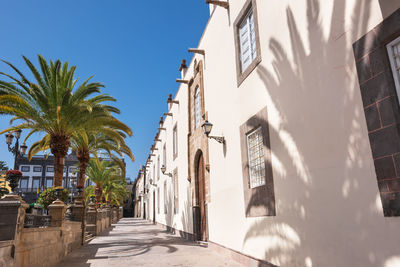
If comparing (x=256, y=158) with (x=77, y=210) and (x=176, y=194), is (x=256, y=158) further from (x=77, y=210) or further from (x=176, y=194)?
(x=176, y=194)

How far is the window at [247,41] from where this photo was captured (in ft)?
24.3

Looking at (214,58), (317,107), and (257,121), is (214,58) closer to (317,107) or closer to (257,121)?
(257,121)

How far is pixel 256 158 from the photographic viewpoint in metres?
7.33

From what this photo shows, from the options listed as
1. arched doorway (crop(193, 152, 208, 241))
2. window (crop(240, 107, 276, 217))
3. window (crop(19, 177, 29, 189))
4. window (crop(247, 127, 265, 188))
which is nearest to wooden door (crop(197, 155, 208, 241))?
arched doorway (crop(193, 152, 208, 241))

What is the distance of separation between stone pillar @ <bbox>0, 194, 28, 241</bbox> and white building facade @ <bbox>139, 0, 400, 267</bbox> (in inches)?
Answer: 194

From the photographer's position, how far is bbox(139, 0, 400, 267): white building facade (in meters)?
3.77

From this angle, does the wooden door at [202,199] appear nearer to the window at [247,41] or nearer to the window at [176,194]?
the window at [176,194]

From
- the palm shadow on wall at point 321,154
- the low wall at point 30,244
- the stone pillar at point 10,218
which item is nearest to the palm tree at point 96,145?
the low wall at point 30,244

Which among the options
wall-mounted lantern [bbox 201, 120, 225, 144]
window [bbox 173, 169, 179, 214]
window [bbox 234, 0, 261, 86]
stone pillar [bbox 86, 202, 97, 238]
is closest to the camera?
window [bbox 234, 0, 261, 86]

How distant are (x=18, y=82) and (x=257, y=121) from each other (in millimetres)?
9789

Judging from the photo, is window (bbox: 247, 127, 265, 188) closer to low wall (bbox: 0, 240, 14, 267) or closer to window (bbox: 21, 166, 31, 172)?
low wall (bbox: 0, 240, 14, 267)

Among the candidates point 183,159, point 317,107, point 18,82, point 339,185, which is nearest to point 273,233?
point 339,185

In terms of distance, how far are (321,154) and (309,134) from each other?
0.45 m

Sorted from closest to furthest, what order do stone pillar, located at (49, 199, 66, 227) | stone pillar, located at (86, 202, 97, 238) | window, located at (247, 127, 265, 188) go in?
window, located at (247, 127, 265, 188)
stone pillar, located at (49, 199, 66, 227)
stone pillar, located at (86, 202, 97, 238)
